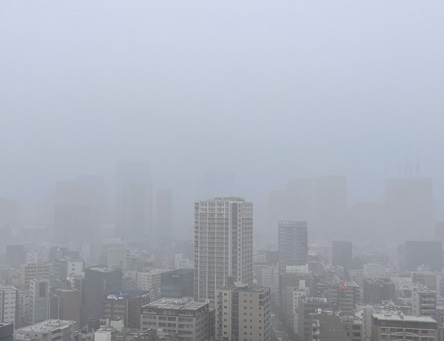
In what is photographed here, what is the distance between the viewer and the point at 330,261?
11883 mm

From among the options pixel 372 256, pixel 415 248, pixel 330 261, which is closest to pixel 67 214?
pixel 330 261

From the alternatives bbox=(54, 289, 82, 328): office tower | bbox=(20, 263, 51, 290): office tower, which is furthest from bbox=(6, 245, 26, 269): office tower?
bbox=(54, 289, 82, 328): office tower

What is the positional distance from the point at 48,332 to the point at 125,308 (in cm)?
166

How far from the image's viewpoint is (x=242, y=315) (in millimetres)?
5695

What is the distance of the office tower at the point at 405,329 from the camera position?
4727 millimetres

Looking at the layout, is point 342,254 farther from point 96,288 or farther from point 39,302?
point 39,302

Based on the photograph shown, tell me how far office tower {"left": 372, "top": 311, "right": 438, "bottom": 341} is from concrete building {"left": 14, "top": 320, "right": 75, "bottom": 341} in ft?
11.4

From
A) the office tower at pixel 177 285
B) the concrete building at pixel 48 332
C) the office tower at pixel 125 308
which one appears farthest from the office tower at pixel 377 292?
the concrete building at pixel 48 332

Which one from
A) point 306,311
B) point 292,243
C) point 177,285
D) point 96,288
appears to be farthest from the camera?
point 292,243

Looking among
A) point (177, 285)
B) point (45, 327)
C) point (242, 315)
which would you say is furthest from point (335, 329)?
point (177, 285)

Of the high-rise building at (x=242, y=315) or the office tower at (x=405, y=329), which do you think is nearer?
the office tower at (x=405, y=329)

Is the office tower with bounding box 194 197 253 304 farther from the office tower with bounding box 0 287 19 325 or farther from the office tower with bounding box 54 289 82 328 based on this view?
the office tower with bounding box 0 287 19 325

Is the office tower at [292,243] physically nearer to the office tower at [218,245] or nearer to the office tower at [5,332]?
the office tower at [218,245]

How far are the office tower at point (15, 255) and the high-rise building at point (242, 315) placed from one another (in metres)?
7.82
